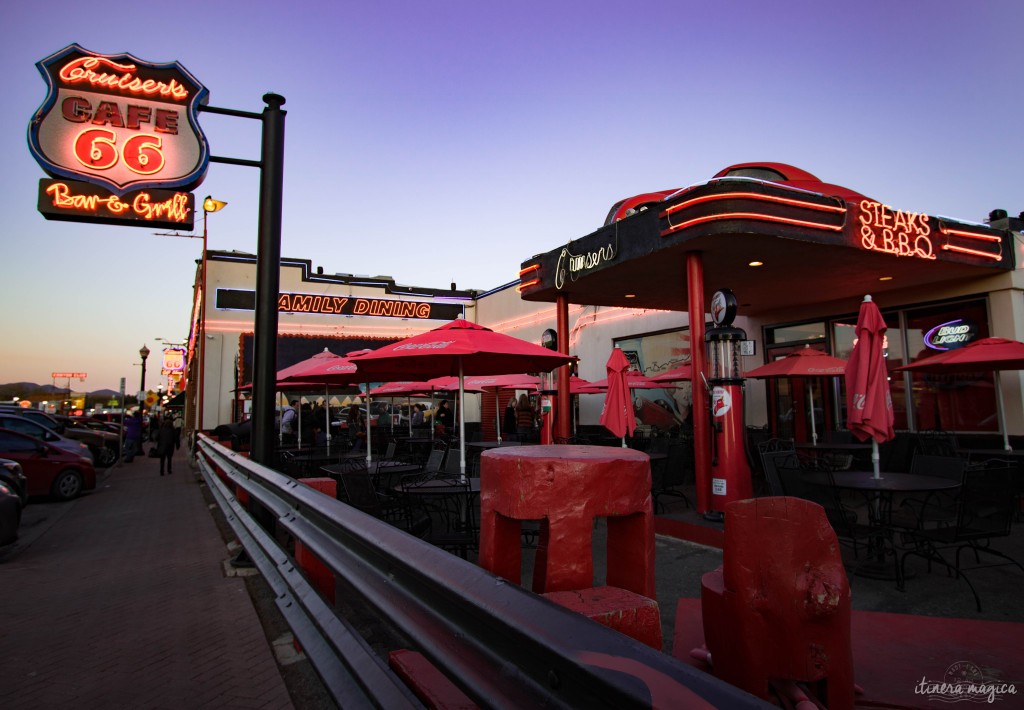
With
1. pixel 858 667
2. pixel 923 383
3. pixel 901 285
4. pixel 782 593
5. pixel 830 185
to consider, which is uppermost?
pixel 830 185

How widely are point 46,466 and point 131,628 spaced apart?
958cm

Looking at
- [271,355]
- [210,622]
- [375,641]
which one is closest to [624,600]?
[375,641]

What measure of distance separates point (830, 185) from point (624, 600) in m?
12.6

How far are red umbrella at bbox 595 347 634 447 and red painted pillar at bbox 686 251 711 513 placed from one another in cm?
108

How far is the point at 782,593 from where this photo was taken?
1726 mm

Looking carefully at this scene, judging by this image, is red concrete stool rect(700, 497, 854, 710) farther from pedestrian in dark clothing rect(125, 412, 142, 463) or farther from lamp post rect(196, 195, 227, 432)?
pedestrian in dark clothing rect(125, 412, 142, 463)

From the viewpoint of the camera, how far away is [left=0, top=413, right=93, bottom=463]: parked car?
12.2m

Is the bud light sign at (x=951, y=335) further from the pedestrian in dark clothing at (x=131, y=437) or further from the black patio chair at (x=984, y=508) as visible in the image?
the pedestrian in dark clothing at (x=131, y=437)

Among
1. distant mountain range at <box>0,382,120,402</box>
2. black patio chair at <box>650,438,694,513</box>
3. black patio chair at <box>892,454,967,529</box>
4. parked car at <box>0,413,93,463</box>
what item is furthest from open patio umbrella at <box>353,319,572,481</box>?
distant mountain range at <box>0,382,120,402</box>

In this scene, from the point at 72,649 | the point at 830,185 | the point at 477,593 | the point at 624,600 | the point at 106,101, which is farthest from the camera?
the point at 830,185

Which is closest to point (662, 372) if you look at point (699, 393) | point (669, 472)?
point (669, 472)

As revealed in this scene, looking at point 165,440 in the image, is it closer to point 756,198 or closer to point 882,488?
point 756,198

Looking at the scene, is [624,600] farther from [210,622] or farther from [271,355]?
[271,355]

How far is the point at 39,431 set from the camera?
13.1 meters
